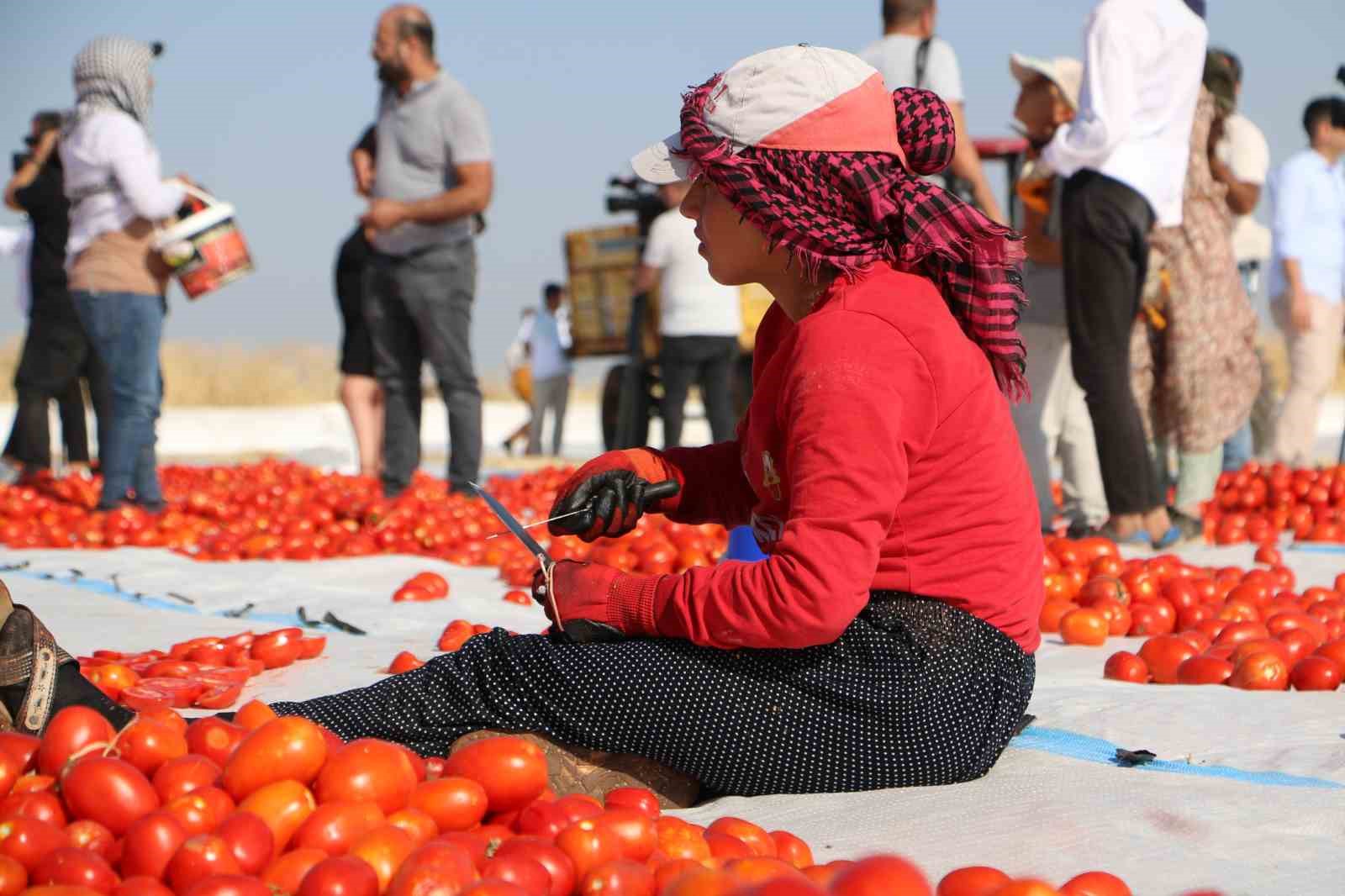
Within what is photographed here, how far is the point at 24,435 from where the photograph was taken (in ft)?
26.8

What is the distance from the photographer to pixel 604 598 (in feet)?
8.11

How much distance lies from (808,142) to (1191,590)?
7.82ft

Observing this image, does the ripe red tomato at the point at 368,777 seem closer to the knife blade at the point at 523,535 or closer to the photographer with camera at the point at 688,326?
the knife blade at the point at 523,535

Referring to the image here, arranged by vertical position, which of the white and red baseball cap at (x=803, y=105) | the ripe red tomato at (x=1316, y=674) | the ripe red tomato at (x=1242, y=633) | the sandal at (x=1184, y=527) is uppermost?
the white and red baseball cap at (x=803, y=105)

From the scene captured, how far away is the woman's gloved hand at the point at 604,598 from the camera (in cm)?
244

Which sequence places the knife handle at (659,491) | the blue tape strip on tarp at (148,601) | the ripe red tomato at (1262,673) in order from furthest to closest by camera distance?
the blue tape strip on tarp at (148,601), the ripe red tomato at (1262,673), the knife handle at (659,491)

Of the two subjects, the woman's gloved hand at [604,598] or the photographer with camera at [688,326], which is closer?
the woman's gloved hand at [604,598]

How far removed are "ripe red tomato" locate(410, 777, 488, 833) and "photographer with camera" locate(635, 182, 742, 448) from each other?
20.8 ft

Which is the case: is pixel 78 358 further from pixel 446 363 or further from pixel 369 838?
pixel 369 838

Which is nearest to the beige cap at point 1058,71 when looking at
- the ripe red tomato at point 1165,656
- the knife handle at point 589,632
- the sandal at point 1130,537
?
the sandal at point 1130,537

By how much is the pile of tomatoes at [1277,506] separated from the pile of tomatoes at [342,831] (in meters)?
4.58

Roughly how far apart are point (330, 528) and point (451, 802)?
15.5ft

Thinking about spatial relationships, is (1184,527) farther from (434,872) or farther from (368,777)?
(434,872)

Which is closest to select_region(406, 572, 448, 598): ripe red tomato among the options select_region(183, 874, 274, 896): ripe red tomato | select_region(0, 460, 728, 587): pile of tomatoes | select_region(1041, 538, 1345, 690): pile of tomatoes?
select_region(0, 460, 728, 587): pile of tomatoes
